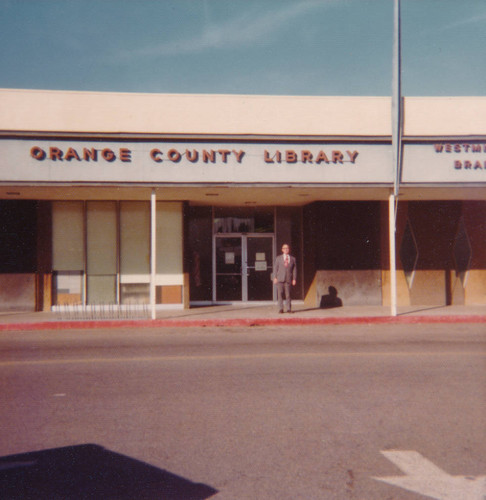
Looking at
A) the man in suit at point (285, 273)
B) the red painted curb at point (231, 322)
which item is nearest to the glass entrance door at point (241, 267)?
the man in suit at point (285, 273)

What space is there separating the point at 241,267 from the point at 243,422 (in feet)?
43.2

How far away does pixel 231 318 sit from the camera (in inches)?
568

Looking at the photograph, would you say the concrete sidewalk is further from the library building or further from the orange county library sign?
the orange county library sign

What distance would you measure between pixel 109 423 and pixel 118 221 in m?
11.9

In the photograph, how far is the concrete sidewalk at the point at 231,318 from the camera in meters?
13.8

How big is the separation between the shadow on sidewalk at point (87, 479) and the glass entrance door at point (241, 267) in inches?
544

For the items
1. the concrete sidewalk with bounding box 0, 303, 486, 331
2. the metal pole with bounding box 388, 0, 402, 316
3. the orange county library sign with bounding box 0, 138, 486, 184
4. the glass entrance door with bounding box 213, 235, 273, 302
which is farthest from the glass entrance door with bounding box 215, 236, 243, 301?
the metal pole with bounding box 388, 0, 402, 316

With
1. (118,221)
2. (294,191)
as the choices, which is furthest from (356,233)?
(118,221)

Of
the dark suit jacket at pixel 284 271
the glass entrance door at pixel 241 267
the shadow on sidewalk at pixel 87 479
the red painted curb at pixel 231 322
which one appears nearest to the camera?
the shadow on sidewalk at pixel 87 479

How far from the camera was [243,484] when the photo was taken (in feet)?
13.7

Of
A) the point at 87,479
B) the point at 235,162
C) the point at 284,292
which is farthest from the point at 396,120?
the point at 87,479

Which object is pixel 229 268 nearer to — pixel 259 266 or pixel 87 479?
pixel 259 266

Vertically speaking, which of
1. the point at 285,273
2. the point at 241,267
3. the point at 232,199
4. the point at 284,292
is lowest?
the point at 284,292

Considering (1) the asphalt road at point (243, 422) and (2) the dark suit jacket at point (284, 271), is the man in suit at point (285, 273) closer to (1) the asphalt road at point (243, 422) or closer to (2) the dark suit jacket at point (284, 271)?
(2) the dark suit jacket at point (284, 271)
